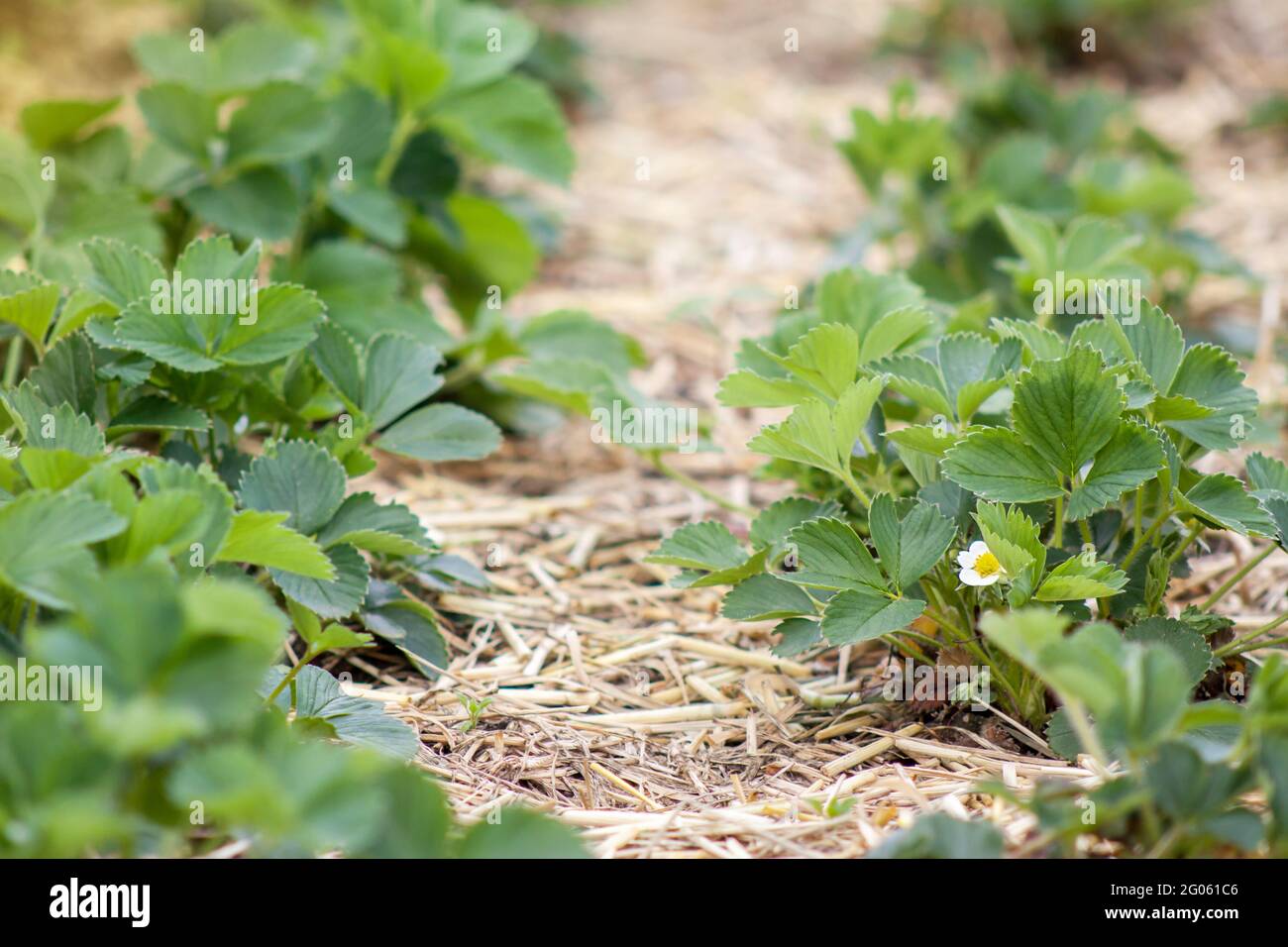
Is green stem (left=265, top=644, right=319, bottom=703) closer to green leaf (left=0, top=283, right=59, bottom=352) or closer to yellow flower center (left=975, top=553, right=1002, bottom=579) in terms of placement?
green leaf (left=0, top=283, right=59, bottom=352)

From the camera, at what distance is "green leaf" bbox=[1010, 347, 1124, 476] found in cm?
107

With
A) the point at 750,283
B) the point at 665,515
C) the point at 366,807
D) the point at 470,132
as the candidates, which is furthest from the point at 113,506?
the point at 750,283

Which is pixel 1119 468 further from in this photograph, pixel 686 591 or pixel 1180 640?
pixel 686 591

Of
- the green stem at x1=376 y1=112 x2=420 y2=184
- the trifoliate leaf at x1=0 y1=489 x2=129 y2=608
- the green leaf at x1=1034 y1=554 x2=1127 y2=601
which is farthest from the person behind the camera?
the green stem at x1=376 y1=112 x2=420 y2=184

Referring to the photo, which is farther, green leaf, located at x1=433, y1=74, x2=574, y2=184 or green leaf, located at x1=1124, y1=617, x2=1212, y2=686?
green leaf, located at x1=433, y1=74, x2=574, y2=184

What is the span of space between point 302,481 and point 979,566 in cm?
68

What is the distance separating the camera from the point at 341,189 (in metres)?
1.78

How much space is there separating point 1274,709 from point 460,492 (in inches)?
47.2

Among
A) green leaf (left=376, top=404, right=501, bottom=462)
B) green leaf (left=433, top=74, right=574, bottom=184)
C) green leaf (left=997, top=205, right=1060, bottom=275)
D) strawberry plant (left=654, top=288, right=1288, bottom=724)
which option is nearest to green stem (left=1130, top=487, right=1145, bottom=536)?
strawberry plant (left=654, top=288, right=1288, bottom=724)

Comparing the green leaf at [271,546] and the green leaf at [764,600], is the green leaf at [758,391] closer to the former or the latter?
the green leaf at [764,600]

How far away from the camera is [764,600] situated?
1.20 meters

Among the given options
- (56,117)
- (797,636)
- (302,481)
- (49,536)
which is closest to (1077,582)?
(797,636)

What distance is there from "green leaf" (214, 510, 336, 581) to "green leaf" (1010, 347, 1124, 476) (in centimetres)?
65

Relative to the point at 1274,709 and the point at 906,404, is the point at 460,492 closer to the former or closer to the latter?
the point at 906,404
